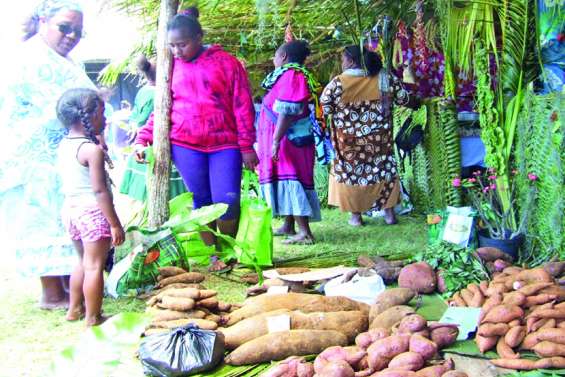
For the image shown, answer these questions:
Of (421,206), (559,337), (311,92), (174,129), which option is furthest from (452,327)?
(421,206)

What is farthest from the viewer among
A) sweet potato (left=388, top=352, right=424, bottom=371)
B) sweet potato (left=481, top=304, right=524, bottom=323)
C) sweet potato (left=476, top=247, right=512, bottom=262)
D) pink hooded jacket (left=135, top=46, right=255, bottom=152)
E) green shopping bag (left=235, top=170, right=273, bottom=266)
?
green shopping bag (left=235, top=170, right=273, bottom=266)

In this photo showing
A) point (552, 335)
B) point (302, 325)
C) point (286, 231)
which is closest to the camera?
point (552, 335)

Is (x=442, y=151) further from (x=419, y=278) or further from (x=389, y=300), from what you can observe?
(x=389, y=300)

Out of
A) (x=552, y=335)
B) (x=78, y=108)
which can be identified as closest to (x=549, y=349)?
(x=552, y=335)

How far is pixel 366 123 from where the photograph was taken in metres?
5.94

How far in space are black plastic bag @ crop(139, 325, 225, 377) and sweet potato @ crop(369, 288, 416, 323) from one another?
0.91 metres

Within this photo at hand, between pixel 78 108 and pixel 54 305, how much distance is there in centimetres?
136

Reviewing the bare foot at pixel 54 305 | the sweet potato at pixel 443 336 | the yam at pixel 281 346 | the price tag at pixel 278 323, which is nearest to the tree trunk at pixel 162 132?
the bare foot at pixel 54 305

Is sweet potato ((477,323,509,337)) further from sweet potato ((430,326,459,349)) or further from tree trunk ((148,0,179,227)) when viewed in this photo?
tree trunk ((148,0,179,227))

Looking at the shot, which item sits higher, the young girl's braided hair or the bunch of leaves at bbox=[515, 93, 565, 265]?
the young girl's braided hair

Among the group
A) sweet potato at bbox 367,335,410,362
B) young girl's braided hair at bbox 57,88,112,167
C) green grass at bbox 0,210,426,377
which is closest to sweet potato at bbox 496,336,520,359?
sweet potato at bbox 367,335,410,362

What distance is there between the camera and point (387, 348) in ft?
9.18

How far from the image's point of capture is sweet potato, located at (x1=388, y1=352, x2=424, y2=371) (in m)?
2.68

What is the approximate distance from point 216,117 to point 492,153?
2219 mm
